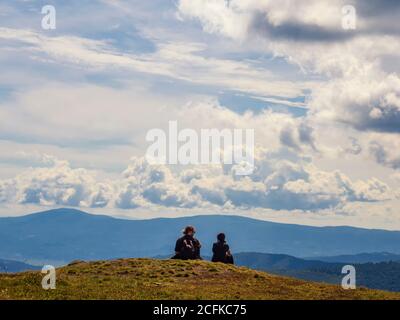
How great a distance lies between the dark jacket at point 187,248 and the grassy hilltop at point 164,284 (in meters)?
4.72

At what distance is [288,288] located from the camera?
50062 mm

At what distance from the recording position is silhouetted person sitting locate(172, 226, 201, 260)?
216ft

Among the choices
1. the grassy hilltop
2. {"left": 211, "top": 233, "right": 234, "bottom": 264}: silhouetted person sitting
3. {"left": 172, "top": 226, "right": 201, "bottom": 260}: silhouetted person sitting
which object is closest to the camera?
the grassy hilltop

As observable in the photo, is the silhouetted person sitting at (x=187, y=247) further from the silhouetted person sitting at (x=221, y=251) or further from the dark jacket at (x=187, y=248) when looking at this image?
the silhouetted person sitting at (x=221, y=251)

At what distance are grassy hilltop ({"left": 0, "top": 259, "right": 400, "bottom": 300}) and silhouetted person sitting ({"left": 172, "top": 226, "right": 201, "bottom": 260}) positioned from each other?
474 cm

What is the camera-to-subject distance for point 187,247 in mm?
66250

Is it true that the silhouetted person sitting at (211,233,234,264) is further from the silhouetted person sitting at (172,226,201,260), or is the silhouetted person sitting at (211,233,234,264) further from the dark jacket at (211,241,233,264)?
the silhouetted person sitting at (172,226,201,260)

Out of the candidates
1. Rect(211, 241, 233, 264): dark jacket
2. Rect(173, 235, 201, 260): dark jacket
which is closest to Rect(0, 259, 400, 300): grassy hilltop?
Rect(173, 235, 201, 260): dark jacket

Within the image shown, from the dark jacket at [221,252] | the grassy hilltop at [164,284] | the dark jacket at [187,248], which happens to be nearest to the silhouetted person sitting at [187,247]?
the dark jacket at [187,248]

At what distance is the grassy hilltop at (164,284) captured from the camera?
41.6 m

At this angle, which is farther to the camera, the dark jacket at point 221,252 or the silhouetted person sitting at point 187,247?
the dark jacket at point 221,252

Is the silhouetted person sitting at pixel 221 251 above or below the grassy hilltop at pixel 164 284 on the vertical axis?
above

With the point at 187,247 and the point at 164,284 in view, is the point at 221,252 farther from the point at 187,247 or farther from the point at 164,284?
the point at 164,284

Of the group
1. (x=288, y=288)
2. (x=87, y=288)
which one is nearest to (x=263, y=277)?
(x=288, y=288)
